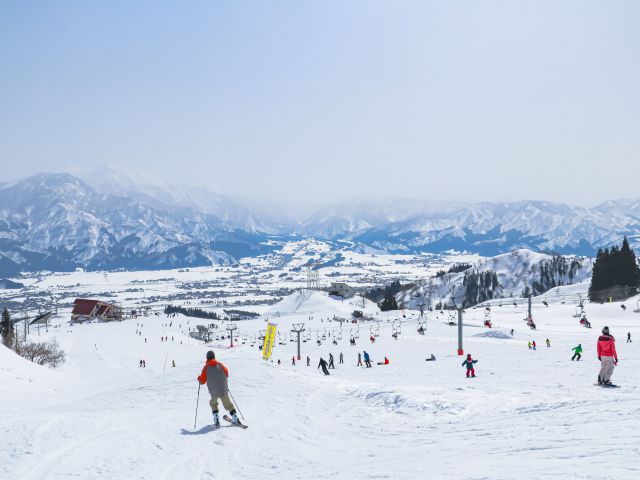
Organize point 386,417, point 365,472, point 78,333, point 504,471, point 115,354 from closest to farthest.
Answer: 1. point 504,471
2. point 365,472
3. point 386,417
4. point 115,354
5. point 78,333

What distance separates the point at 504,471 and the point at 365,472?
227 cm

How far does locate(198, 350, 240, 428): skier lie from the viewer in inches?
459

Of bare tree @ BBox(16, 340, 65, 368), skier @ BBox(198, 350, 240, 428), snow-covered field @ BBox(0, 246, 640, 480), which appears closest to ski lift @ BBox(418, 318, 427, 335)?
bare tree @ BBox(16, 340, 65, 368)

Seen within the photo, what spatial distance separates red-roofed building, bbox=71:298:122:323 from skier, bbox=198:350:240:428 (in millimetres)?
157186

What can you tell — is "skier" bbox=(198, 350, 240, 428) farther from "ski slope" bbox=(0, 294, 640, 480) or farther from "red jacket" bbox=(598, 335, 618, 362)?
"red jacket" bbox=(598, 335, 618, 362)

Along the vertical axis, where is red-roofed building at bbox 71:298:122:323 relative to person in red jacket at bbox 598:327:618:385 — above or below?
below

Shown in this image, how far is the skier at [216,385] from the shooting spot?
11.7 meters

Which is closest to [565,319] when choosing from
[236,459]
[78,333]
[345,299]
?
[236,459]

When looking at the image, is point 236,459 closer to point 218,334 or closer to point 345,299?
point 218,334

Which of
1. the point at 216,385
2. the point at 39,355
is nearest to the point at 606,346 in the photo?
the point at 216,385

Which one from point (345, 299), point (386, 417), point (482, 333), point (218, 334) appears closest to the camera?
point (386, 417)

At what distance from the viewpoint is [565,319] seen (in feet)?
247

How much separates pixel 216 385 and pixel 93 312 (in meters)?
163

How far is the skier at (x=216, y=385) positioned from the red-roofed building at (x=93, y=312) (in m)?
157
